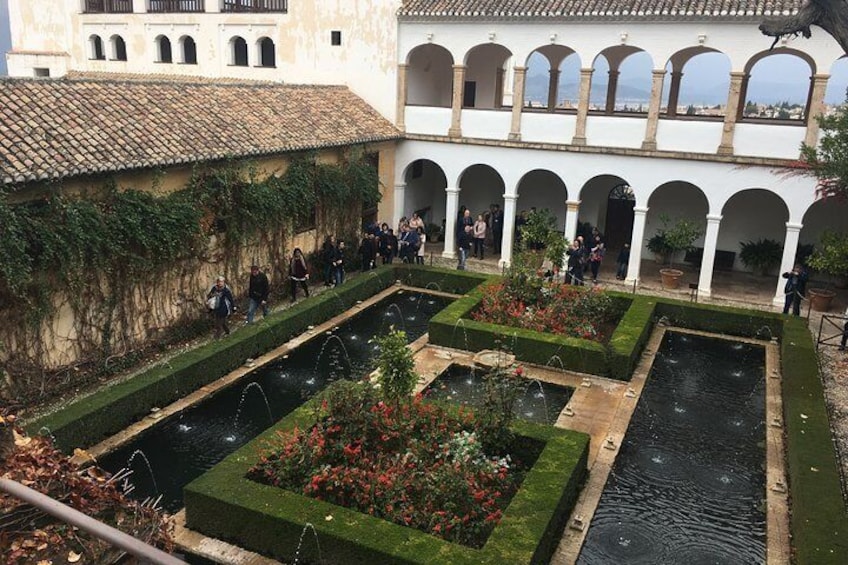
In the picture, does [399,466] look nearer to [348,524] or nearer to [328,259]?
[348,524]

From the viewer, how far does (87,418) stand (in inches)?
435

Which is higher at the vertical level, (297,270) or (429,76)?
(429,76)

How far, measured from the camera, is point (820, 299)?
2012 centimetres

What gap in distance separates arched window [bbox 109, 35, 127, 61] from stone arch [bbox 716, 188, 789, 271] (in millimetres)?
24242

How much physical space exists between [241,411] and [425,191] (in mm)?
17141

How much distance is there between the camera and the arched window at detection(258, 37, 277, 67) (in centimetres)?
2691

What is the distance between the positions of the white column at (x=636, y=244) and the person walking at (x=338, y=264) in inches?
348

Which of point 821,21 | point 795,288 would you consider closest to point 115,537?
point 821,21

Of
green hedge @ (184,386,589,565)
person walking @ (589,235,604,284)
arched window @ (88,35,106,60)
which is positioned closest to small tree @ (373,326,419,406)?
green hedge @ (184,386,589,565)

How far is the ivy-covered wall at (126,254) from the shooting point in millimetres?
12219

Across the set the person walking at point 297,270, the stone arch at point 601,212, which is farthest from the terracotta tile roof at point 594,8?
the person walking at point 297,270

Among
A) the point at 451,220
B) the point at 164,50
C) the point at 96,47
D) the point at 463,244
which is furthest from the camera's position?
the point at 96,47

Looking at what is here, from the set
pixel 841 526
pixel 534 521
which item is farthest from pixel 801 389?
pixel 534 521

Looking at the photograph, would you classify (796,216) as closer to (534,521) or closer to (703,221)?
(703,221)
